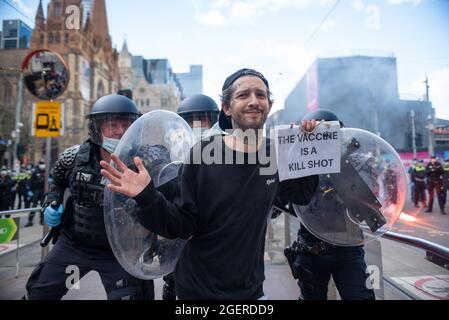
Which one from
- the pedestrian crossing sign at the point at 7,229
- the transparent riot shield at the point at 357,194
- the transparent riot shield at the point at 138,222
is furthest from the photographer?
the pedestrian crossing sign at the point at 7,229

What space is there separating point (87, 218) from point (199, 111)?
185cm

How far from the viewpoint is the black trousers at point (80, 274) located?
225cm

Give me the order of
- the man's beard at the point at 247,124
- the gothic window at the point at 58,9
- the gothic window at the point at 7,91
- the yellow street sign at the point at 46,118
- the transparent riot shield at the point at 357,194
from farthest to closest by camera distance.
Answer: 1. the gothic window at the point at 58,9
2. the gothic window at the point at 7,91
3. the yellow street sign at the point at 46,118
4. the transparent riot shield at the point at 357,194
5. the man's beard at the point at 247,124

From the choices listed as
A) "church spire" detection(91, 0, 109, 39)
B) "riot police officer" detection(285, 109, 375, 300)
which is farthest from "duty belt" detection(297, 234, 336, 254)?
Result: "church spire" detection(91, 0, 109, 39)

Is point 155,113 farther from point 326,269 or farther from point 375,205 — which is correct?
point 326,269

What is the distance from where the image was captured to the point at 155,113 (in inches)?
74.2

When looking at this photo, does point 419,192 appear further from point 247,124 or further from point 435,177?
point 247,124

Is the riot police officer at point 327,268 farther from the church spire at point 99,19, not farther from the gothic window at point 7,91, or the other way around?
the church spire at point 99,19

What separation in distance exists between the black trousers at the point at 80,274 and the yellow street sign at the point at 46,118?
2864 millimetres

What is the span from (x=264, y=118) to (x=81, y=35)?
50.3 m

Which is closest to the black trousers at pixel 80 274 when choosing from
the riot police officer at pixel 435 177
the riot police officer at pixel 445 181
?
the riot police officer at pixel 445 181

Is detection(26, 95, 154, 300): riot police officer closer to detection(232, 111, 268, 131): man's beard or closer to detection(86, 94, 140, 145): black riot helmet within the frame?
detection(86, 94, 140, 145): black riot helmet

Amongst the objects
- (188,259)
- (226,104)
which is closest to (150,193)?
(188,259)

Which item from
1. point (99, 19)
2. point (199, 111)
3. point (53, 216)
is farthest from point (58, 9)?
point (53, 216)
